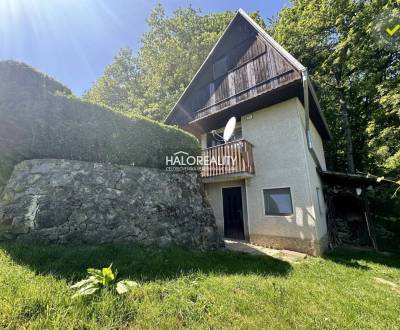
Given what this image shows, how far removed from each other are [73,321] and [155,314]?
34.9 inches

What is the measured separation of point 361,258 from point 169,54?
19.1m

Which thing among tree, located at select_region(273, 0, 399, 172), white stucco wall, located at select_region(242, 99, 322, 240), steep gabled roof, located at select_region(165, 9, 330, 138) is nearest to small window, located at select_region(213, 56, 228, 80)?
steep gabled roof, located at select_region(165, 9, 330, 138)

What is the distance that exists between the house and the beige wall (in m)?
0.03

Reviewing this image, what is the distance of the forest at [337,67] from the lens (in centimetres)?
1172

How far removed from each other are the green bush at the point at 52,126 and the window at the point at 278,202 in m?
5.25

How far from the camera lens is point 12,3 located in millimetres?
5977

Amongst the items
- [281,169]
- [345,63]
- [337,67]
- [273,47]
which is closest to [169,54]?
[273,47]

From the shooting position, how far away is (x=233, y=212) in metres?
9.40

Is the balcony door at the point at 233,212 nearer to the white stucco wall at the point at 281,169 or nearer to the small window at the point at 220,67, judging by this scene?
the white stucco wall at the point at 281,169

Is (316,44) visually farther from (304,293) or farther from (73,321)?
(73,321)

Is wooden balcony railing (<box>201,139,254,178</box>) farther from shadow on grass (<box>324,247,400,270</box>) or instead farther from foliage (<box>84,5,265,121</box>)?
foliage (<box>84,5,265,121</box>)

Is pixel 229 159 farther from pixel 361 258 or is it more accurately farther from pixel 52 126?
pixel 52 126

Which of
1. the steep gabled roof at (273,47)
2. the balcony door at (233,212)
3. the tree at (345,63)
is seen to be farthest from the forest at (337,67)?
the balcony door at (233,212)

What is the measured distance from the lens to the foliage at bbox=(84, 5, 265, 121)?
18016 mm
